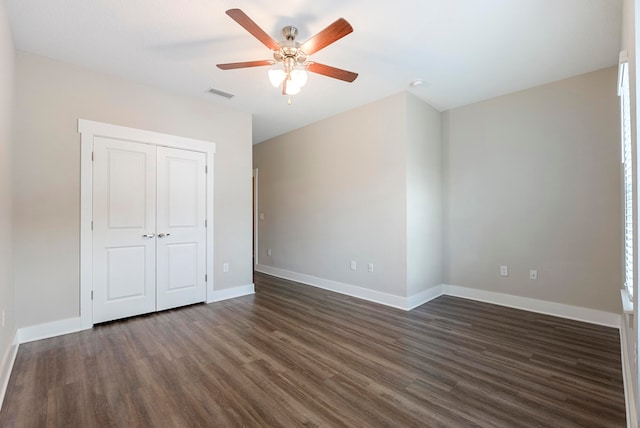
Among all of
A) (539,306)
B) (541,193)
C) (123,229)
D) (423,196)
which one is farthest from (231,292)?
(541,193)

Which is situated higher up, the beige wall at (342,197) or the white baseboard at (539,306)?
the beige wall at (342,197)

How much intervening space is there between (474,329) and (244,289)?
2998 millimetres

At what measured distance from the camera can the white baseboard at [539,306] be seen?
317 centimetres

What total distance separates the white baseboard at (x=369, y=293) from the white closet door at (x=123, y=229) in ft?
7.58

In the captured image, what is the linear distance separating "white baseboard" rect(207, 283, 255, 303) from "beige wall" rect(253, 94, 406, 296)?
3.46ft


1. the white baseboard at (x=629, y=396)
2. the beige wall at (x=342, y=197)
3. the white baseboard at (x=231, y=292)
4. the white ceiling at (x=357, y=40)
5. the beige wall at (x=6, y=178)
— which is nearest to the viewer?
the white baseboard at (x=629, y=396)

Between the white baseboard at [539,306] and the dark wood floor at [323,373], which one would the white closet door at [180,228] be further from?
the white baseboard at [539,306]

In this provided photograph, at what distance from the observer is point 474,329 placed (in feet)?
10.1

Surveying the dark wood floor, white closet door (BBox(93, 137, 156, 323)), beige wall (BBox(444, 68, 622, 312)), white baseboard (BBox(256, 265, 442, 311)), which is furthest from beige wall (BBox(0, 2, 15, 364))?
beige wall (BBox(444, 68, 622, 312))

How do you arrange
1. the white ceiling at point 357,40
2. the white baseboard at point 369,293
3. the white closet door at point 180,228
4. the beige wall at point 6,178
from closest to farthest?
1. the beige wall at point 6,178
2. the white ceiling at point 357,40
3. the white closet door at point 180,228
4. the white baseboard at point 369,293

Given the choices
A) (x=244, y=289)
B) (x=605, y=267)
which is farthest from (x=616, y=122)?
(x=244, y=289)

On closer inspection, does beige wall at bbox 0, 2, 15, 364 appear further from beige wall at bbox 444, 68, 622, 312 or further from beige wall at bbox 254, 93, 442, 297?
beige wall at bbox 444, 68, 622, 312

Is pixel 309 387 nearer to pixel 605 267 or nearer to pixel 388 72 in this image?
pixel 388 72

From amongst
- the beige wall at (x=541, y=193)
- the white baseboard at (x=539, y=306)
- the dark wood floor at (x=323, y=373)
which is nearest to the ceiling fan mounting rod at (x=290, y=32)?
the dark wood floor at (x=323, y=373)
